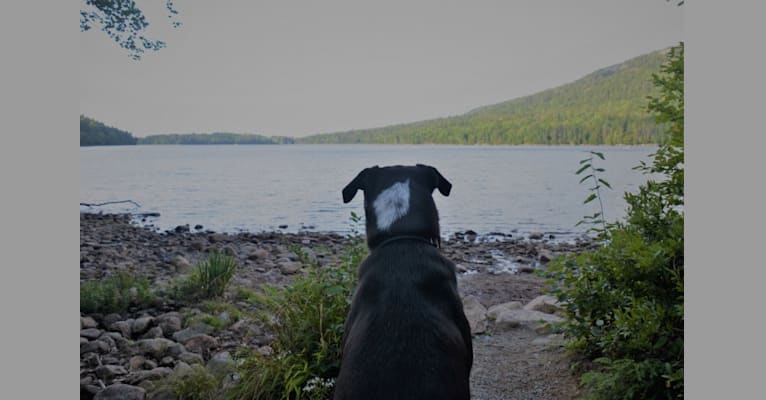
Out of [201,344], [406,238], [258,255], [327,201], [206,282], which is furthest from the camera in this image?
[327,201]

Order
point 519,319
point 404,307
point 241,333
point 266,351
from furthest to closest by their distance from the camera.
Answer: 1. point 241,333
2. point 519,319
3. point 266,351
4. point 404,307

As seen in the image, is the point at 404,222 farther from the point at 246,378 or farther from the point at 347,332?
the point at 246,378

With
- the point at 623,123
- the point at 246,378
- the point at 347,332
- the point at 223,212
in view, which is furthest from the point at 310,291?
the point at 623,123

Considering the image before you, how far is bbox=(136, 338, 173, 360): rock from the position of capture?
205 inches

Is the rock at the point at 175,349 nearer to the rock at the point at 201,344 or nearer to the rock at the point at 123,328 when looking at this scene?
the rock at the point at 201,344

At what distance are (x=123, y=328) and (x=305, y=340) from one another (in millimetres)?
3270

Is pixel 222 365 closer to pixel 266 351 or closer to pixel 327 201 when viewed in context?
pixel 266 351

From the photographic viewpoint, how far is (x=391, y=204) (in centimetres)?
306

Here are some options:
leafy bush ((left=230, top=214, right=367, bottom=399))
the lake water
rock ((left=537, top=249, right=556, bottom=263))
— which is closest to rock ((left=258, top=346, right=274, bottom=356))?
leafy bush ((left=230, top=214, right=367, bottom=399))

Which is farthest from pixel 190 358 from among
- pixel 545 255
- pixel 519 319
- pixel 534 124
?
pixel 534 124

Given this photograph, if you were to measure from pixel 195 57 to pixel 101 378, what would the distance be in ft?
101

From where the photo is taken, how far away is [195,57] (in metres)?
Answer: 32.0

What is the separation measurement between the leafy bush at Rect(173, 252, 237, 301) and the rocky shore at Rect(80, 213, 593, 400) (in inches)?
10.8

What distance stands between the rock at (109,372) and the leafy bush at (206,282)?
2.16 m
